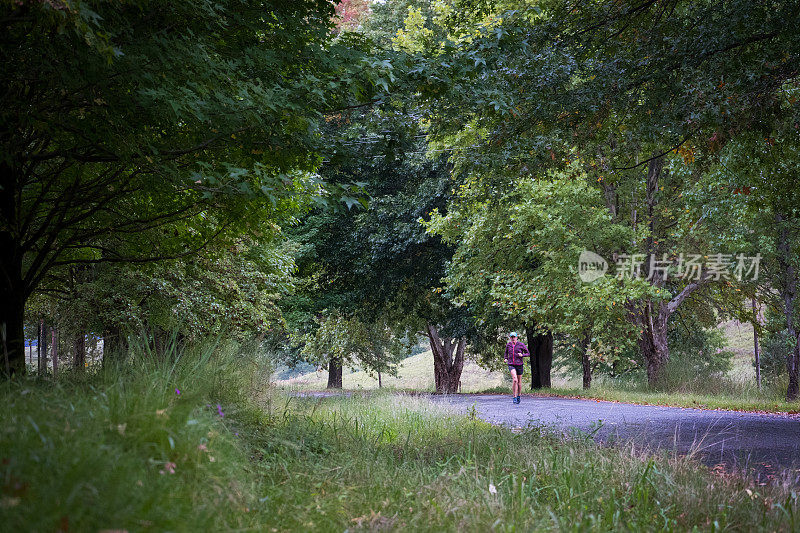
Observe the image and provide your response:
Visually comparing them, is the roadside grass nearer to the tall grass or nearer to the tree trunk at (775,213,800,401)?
the tall grass

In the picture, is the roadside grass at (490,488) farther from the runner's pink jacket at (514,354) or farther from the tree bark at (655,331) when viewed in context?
the tree bark at (655,331)

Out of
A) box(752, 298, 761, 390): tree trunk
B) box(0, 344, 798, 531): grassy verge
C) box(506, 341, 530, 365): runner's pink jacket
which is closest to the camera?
box(0, 344, 798, 531): grassy verge

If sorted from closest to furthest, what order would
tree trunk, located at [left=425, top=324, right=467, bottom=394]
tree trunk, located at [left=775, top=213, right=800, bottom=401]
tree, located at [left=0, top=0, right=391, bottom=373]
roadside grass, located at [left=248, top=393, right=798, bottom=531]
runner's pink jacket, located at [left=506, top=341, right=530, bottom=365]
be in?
roadside grass, located at [left=248, top=393, right=798, bottom=531]
tree, located at [left=0, top=0, right=391, bottom=373]
runner's pink jacket, located at [left=506, top=341, right=530, bottom=365]
tree trunk, located at [left=775, top=213, right=800, bottom=401]
tree trunk, located at [left=425, top=324, right=467, bottom=394]

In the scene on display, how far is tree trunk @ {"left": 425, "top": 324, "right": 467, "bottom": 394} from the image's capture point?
27.8 m

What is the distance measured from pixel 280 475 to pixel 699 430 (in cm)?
715

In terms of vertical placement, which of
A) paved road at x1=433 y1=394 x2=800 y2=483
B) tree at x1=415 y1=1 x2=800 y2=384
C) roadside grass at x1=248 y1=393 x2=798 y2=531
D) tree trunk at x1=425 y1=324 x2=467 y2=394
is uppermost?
tree at x1=415 y1=1 x2=800 y2=384

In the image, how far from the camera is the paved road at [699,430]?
6.94 metres

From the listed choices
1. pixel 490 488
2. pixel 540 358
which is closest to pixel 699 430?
pixel 490 488

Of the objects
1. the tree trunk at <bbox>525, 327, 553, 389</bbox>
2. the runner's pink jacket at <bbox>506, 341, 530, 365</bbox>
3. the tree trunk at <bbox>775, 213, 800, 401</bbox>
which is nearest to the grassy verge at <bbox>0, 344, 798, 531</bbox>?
the runner's pink jacket at <bbox>506, 341, 530, 365</bbox>

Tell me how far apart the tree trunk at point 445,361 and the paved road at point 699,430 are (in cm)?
1407

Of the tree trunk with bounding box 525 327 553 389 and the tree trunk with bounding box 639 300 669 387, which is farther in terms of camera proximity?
the tree trunk with bounding box 525 327 553 389

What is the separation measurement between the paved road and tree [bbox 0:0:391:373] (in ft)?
15.2

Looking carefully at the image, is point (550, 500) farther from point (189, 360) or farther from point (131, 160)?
point (131, 160)

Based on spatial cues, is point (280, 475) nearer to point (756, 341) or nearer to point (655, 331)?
point (655, 331)
